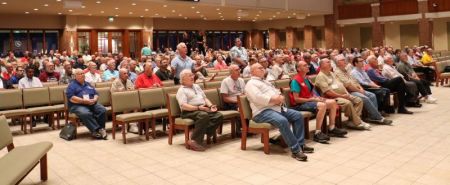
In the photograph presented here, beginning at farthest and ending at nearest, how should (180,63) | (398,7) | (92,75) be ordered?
(398,7)
(92,75)
(180,63)

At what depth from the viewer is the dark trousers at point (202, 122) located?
5.65m

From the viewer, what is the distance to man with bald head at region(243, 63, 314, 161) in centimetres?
512

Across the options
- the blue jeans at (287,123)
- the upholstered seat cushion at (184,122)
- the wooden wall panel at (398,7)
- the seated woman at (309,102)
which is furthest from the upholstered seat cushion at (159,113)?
the wooden wall panel at (398,7)

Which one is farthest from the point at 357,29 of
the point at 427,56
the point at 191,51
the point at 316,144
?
the point at 316,144

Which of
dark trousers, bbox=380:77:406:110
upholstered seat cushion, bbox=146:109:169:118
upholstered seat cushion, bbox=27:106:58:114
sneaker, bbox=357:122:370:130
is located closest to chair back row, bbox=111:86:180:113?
upholstered seat cushion, bbox=146:109:169:118

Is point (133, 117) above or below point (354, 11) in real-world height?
below

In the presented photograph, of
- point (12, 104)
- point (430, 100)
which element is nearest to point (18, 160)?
point (12, 104)

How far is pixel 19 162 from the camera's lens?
3.58 metres

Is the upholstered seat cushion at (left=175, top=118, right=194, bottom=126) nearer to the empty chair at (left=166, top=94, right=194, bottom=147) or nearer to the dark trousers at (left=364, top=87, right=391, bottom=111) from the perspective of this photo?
the empty chair at (left=166, top=94, right=194, bottom=147)

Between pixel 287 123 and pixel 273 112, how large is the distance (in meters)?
0.27

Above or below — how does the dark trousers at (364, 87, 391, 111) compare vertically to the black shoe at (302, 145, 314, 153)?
above

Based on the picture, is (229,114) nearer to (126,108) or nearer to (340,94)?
(126,108)

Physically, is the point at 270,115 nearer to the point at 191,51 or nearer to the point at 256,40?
the point at 191,51

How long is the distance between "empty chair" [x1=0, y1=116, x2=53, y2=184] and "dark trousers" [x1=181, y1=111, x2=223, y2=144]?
198 centimetres
